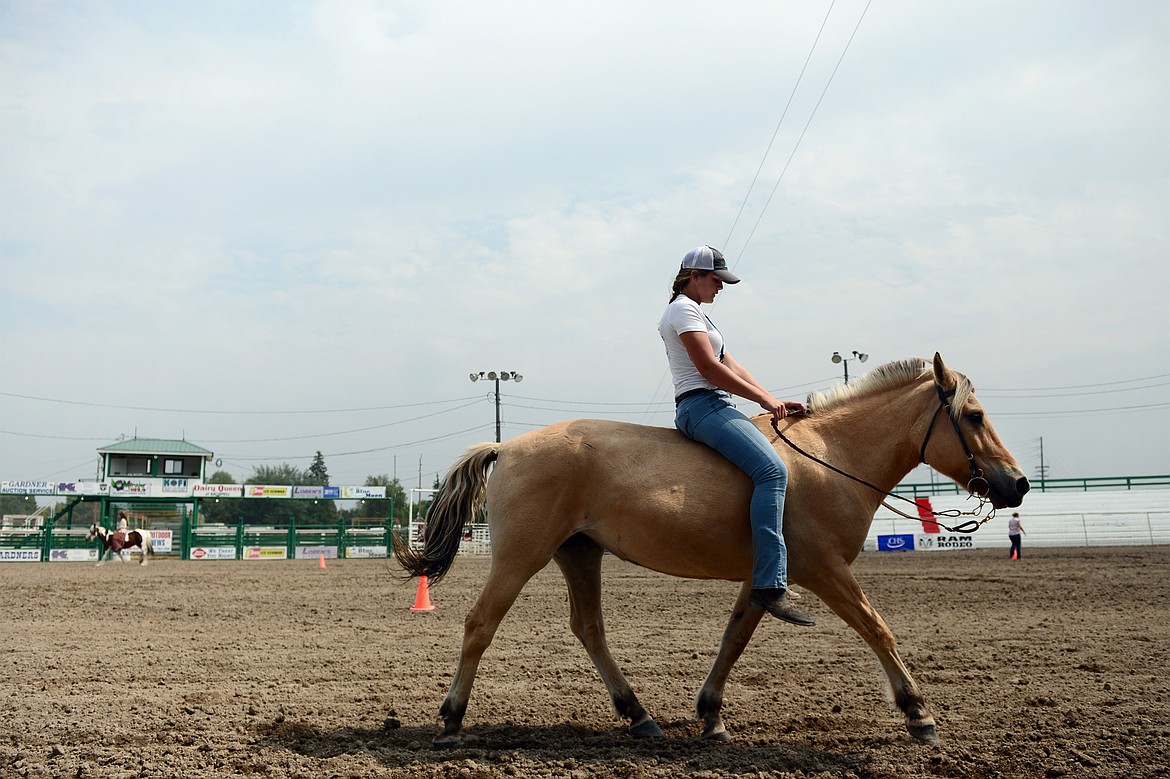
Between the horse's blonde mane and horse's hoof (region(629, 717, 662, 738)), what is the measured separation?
2.27 m

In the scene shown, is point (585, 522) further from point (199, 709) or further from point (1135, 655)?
point (1135, 655)

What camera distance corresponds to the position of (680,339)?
17.3ft

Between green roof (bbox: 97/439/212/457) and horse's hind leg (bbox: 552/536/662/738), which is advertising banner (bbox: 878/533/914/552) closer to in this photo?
horse's hind leg (bbox: 552/536/662/738)

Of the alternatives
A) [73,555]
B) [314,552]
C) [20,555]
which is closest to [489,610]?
[314,552]

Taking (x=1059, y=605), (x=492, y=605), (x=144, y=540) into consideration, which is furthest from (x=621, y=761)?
(x=144, y=540)

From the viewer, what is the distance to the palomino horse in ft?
16.3

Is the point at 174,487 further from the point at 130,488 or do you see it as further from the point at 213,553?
the point at 213,553

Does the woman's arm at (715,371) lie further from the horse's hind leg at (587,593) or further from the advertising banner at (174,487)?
the advertising banner at (174,487)

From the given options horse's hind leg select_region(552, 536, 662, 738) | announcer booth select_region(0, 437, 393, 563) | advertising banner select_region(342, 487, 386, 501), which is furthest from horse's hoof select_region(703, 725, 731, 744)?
advertising banner select_region(342, 487, 386, 501)

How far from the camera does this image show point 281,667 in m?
7.56

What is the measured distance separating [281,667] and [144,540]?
2689cm

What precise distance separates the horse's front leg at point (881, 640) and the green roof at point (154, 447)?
59391mm

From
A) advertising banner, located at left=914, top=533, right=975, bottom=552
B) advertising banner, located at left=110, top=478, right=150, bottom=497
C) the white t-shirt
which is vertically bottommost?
advertising banner, located at left=914, top=533, right=975, bottom=552

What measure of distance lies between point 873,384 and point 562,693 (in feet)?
10.6
